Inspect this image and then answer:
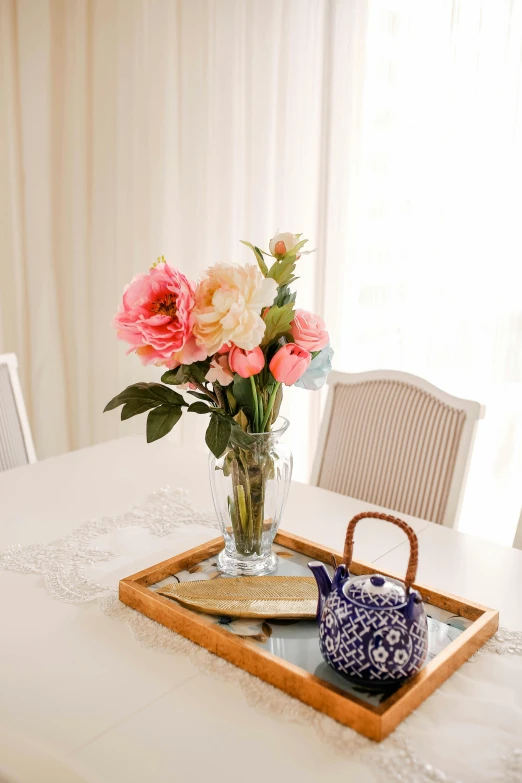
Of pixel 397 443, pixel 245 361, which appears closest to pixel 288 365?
pixel 245 361

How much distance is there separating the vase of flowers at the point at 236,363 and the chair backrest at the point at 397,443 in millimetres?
602

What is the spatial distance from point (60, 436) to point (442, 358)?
6.04 feet

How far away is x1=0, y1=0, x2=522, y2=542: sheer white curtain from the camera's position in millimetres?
2455

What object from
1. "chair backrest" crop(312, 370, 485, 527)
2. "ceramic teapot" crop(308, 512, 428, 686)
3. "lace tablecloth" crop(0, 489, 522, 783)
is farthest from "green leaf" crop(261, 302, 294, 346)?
"chair backrest" crop(312, 370, 485, 527)

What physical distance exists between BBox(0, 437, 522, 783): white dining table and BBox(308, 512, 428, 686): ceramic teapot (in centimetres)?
10

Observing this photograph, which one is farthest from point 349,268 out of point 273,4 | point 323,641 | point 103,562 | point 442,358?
point 323,641

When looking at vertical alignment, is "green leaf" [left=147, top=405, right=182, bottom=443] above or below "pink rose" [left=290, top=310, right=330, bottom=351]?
below

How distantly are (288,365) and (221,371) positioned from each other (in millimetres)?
101

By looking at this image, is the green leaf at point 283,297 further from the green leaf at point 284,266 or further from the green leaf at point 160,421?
the green leaf at point 160,421

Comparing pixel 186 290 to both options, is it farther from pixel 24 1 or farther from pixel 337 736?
pixel 24 1

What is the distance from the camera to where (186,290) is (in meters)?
1.06

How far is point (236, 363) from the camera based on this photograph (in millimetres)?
1072

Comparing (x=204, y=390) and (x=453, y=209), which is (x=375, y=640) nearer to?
(x=204, y=390)

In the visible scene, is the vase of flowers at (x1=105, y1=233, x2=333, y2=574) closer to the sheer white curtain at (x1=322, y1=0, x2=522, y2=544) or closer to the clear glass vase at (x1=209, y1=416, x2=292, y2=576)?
the clear glass vase at (x1=209, y1=416, x2=292, y2=576)
